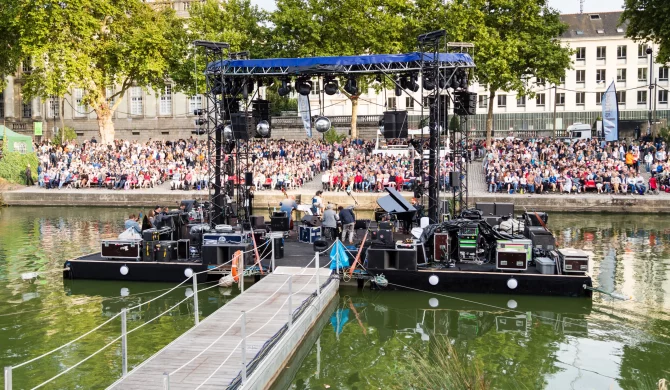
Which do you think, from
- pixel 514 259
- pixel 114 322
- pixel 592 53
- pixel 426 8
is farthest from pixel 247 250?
pixel 592 53

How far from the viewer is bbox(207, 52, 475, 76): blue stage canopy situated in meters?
20.8

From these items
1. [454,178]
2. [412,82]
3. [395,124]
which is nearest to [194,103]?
[395,124]

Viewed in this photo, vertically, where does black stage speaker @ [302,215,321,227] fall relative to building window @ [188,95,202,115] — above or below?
below

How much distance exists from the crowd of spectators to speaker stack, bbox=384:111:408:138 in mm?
13671

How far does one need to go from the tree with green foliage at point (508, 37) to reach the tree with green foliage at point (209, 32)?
13867 mm

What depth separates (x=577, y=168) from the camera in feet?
118

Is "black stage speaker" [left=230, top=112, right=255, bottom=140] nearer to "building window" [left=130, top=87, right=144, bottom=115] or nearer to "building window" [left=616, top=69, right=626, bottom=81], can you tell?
"building window" [left=130, top=87, right=144, bottom=115]

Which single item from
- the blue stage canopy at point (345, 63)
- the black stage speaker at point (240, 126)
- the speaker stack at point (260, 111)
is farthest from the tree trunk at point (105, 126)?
the blue stage canopy at point (345, 63)

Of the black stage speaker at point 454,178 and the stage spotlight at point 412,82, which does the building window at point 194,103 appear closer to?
the stage spotlight at point 412,82

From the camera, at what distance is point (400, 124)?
23.0m

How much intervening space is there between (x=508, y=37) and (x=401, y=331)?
32891mm

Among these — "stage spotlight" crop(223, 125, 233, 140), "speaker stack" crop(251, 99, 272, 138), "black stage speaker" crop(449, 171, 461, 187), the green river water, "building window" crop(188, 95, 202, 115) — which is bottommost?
the green river water

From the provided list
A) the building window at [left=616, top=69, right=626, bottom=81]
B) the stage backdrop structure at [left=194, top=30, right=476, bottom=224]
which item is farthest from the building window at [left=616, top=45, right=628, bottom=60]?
the stage backdrop structure at [left=194, top=30, right=476, bottom=224]

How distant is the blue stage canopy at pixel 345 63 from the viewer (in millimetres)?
20766
